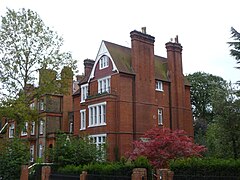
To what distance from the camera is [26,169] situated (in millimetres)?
22875

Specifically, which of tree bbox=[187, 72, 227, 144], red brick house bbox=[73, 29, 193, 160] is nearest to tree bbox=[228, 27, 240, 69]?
red brick house bbox=[73, 29, 193, 160]

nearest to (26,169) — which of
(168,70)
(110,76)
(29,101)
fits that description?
(29,101)

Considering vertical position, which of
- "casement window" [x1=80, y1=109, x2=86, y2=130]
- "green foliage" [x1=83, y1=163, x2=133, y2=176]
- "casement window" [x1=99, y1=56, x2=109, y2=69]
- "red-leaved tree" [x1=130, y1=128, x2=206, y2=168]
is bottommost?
"green foliage" [x1=83, y1=163, x2=133, y2=176]

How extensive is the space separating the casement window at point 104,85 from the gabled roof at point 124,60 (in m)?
1.87

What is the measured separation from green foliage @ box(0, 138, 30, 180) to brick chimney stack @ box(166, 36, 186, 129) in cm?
2022

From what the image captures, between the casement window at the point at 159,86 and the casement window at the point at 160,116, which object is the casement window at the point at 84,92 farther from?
Answer: the casement window at the point at 160,116

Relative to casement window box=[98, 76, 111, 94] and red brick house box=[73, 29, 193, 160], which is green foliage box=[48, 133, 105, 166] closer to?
red brick house box=[73, 29, 193, 160]

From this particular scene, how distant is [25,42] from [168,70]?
19.0m

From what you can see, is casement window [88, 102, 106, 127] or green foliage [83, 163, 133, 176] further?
casement window [88, 102, 106, 127]

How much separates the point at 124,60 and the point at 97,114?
6.51 m

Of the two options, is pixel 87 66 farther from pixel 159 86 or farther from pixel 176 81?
pixel 176 81

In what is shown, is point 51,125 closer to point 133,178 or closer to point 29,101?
point 29,101

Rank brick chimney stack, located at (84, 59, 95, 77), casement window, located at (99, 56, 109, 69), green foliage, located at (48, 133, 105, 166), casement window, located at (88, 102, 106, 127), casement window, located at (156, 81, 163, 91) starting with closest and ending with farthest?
green foliage, located at (48, 133, 105, 166) → casement window, located at (88, 102, 106, 127) → casement window, located at (99, 56, 109, 69) → casement window, located at (156, 81, 163, 91) → brick chimney stack, located at (84, 59, 95, 77)

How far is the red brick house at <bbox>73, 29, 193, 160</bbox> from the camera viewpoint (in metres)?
35.0
